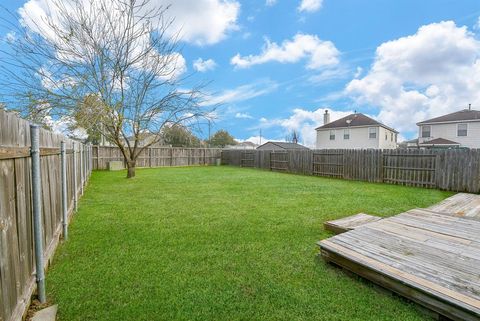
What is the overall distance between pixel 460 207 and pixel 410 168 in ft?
17.7

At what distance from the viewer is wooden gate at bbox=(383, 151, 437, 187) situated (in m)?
9.49

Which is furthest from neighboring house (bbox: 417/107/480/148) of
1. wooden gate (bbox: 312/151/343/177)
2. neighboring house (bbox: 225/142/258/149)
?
neighboring house (bbox: 225/142/258/149)

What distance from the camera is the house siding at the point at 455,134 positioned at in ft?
63.4

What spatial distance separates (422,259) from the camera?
2479 millimetres

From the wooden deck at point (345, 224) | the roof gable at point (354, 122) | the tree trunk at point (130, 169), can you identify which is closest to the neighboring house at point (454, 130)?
the roof gable at point (354, 122)

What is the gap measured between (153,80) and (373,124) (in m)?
19.3

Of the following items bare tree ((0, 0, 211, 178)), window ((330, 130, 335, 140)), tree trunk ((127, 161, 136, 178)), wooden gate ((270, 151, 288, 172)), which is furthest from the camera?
window ((330, 130, 335, 140))

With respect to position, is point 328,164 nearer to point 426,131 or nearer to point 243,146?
point 426,131

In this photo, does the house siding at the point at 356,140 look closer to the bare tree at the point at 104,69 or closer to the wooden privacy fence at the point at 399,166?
the wooden privacy fence at the point at 399,166

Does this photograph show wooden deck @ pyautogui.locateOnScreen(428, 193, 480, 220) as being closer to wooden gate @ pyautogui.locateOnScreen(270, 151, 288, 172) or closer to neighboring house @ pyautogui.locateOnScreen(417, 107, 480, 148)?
wooden gate @ pyautogui.locateOnScreen(270, 151, 288, 172)

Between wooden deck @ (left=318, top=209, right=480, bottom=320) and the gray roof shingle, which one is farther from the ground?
the gray roof shingle

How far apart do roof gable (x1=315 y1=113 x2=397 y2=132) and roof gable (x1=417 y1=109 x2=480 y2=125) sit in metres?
3.53

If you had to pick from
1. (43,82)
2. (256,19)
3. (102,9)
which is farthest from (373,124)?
(43,82)

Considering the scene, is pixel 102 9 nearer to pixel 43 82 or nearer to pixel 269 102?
pixel 43 82
